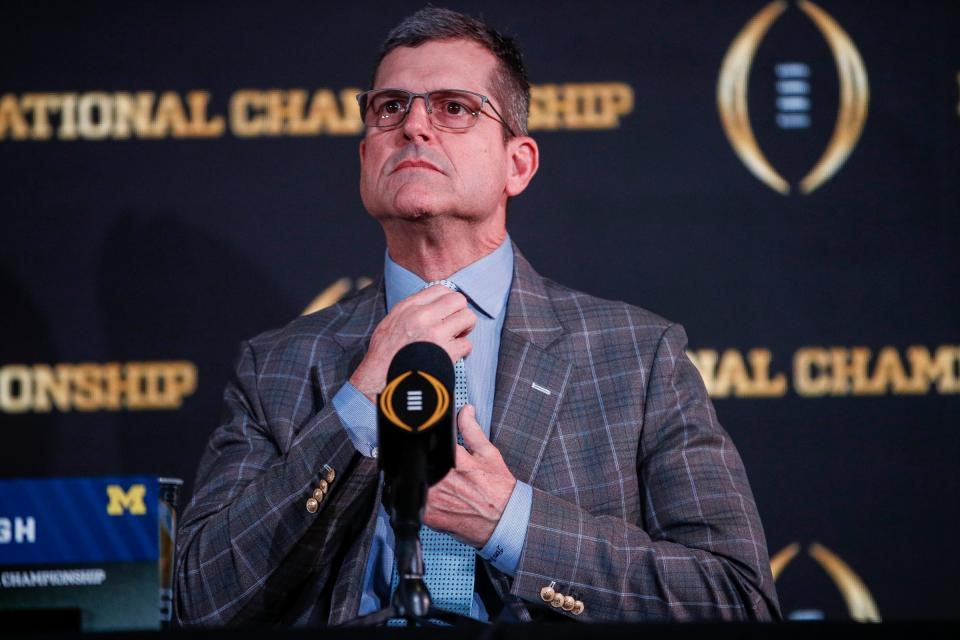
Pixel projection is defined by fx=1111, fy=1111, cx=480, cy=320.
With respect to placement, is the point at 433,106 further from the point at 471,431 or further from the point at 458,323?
the point at 471,431

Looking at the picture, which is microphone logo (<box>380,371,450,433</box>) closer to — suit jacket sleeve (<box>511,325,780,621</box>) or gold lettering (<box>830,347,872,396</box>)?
suit jacket sleeve (<box>511,325,780,621</box>)

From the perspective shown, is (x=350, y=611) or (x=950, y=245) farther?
(x=950, y=245)

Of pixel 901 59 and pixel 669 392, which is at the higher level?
pixel 901 59

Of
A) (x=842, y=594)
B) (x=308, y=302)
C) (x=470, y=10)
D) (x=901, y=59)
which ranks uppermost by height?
(x=470, y=10)

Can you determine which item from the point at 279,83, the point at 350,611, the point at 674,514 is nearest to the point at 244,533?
the point at 350,611

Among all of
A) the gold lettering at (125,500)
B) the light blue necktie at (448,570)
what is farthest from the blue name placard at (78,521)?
the light blue necktie at (448,570)

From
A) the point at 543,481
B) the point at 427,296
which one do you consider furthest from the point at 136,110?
the point at 543,481

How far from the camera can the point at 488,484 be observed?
1816 millimetres

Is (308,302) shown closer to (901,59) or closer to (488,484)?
(488,484)

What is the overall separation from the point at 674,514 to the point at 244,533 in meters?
0.76

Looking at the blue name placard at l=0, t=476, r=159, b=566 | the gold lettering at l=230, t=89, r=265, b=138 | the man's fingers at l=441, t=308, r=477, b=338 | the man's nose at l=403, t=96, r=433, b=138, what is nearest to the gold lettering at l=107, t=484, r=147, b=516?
the blue name placard at l=0, t=476, r=159, b=566

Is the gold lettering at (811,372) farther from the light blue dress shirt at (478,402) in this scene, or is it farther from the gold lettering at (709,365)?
the light blue dress shirt at (478,402)

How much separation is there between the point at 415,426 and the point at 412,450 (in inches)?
1.2

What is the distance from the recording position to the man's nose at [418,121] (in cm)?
215
